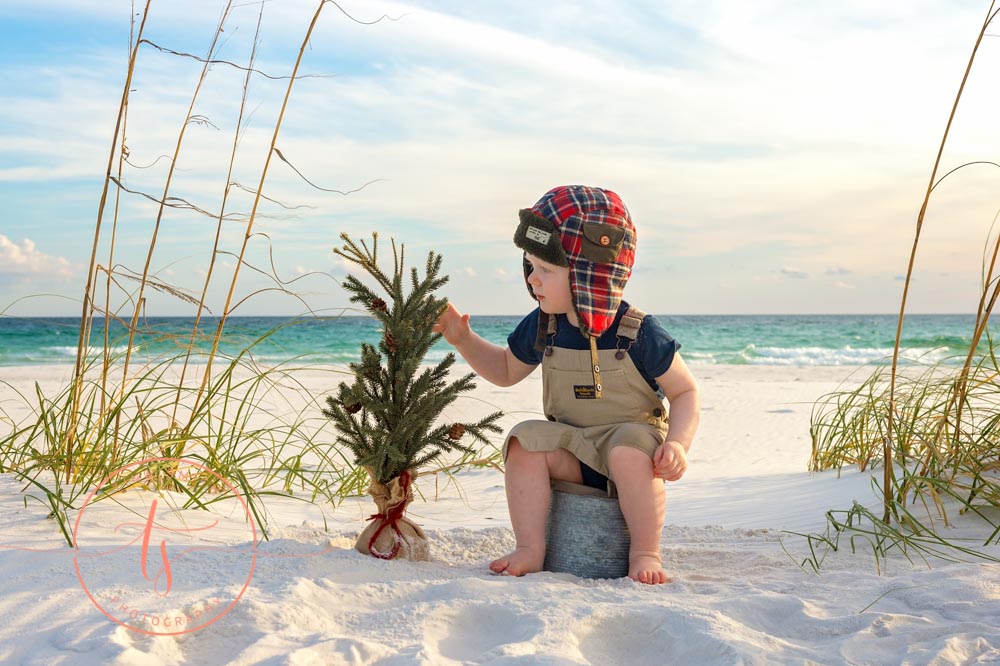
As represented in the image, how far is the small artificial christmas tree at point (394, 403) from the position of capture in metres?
2.71

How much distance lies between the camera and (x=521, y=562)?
279cm

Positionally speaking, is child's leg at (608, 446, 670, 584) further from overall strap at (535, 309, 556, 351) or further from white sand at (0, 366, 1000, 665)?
overall strap at (535, 309, 556, 351)

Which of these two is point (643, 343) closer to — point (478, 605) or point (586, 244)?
→ point (586, 244)

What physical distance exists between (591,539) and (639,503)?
0.23m

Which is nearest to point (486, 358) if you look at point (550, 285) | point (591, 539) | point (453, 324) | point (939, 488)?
point (453, 324)

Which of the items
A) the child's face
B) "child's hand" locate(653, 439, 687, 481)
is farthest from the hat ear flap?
"child's hand" locate(653, 439, 687, 481)

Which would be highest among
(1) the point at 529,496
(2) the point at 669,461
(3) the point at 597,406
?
(3) the point at 597,406

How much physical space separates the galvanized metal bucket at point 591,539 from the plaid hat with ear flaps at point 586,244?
23.5 inches

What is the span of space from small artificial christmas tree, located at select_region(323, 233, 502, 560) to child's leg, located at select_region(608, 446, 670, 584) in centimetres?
45

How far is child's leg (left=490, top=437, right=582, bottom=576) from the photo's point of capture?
2.85 metres

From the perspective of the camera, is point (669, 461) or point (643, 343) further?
point (643, 343)

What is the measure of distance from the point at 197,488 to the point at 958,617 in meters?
Result: 2.88

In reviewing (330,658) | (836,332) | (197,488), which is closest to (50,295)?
(197,488)

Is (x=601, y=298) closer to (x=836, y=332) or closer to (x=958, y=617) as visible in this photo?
(x=958, y=617)
